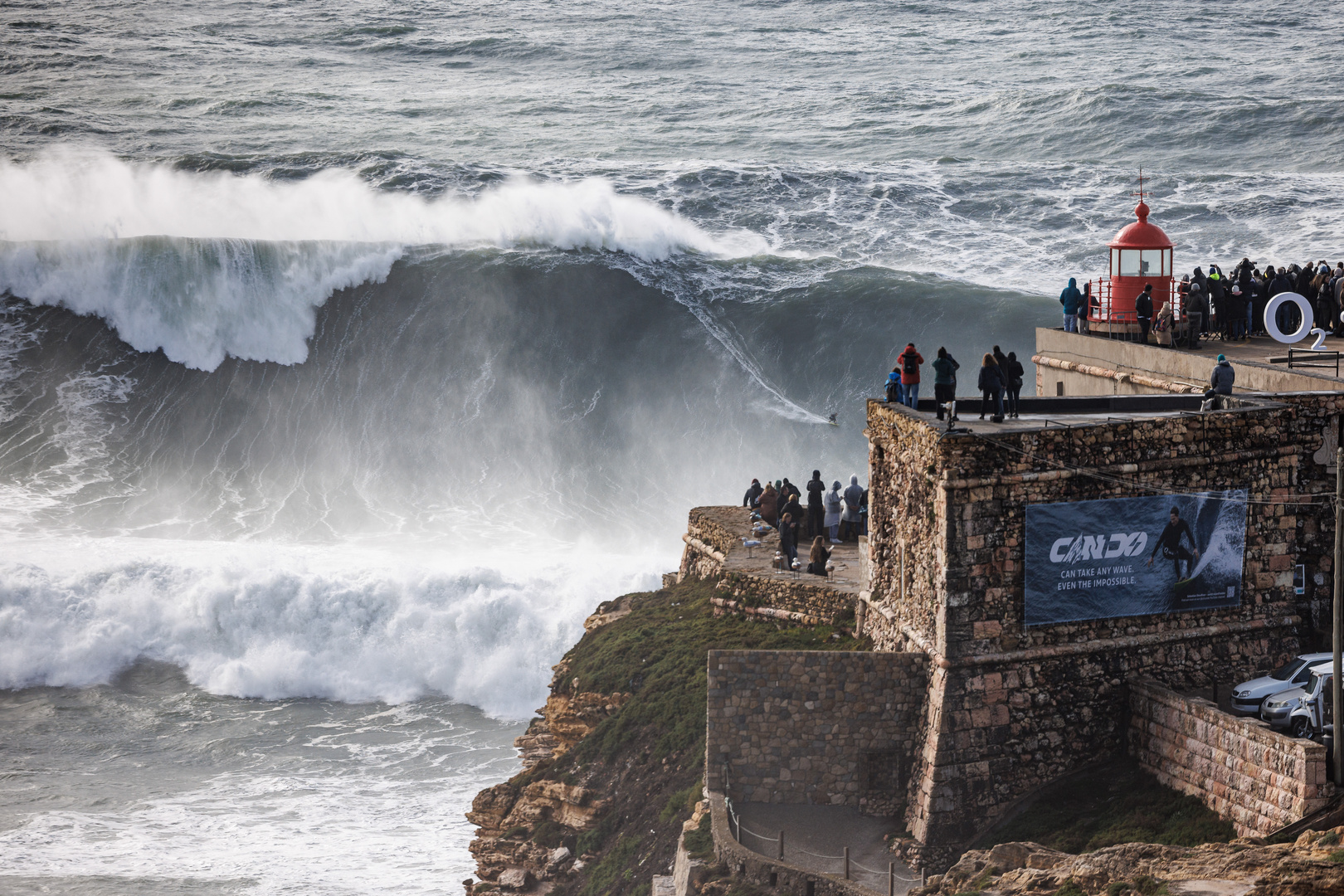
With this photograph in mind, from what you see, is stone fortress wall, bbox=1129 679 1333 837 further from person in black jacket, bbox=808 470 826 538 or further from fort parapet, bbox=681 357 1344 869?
person in black jacket, bbox=808 470 826 538

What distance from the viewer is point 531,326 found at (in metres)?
40.3

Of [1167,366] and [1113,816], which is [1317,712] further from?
[1167,366]

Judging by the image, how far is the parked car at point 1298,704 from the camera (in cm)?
1326

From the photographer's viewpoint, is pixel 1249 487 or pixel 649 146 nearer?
pixel 1249 487

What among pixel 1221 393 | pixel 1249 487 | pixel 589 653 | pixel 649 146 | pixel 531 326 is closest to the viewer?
pixel 1249 487

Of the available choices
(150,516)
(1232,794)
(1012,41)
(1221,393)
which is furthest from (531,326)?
(1012,41)

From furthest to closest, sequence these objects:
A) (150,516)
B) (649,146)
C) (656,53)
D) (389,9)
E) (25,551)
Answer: (389,9) → (656,53) → (649,146) → (150,516) → (25,551)

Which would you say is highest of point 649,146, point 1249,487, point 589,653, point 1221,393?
point 649,146

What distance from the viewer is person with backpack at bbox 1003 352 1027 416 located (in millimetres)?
16062

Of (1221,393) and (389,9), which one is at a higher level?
(389,9)

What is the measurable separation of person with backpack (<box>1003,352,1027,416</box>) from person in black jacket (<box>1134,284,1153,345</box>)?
5061 mm

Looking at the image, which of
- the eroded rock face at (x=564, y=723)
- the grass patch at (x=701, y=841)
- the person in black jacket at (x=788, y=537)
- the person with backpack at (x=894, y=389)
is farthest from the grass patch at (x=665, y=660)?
the person with backpack at (x=894, y=389)

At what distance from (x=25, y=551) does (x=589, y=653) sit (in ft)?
56.1

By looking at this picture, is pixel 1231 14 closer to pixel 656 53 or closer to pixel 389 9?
pixel 656 53
